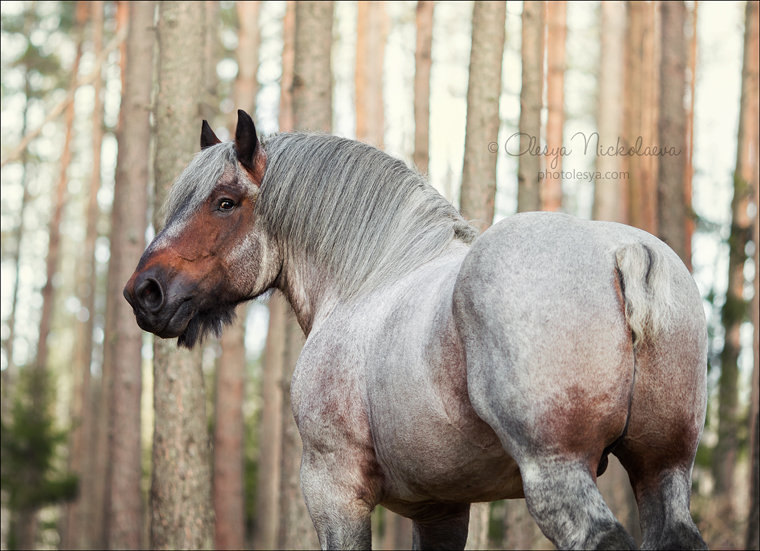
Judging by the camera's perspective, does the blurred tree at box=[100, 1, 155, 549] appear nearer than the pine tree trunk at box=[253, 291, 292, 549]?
Yes

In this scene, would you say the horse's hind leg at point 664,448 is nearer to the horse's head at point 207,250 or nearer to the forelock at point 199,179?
the horse's head at point 207,250

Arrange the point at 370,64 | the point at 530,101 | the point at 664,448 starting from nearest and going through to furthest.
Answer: the point at 664,448 → the point at 530,101 → the point at 370,64

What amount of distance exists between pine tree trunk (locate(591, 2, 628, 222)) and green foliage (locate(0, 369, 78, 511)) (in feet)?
35.2

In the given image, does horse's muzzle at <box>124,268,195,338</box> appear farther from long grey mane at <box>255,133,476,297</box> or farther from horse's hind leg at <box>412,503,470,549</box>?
horse's hind leg at <box>412,503,470,549</box>

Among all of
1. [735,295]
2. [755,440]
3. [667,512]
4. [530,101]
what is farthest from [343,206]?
[735,295]

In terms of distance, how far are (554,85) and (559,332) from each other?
12.9 m

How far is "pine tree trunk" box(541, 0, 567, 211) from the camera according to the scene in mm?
14727

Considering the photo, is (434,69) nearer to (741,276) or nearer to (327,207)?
(741,276)

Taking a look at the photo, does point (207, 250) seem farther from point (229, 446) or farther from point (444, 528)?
point (229, 446)

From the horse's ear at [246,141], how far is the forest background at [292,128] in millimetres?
885

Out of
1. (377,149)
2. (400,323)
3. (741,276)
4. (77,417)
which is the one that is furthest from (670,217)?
(77,417)

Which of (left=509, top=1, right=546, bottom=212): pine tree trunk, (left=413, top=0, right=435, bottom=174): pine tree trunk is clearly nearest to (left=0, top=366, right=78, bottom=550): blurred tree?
(left=413, top=0, right=435, bottom=174): pine tree trunk

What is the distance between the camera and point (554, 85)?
1531 cm

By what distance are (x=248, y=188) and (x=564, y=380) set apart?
7.18 ft
